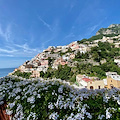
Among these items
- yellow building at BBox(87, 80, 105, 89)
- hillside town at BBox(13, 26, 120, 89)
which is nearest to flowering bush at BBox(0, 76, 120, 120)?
hillside town at BBox(13, 26, 120, 89)

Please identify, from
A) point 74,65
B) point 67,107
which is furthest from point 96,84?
point 74,65

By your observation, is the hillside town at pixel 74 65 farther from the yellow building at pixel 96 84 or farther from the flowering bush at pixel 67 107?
the flowering bush at pixel 67 107

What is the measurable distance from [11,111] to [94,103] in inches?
67.8

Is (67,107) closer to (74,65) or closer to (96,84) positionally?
(96,84)

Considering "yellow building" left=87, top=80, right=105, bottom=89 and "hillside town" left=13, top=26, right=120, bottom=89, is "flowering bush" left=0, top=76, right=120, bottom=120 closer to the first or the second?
"hillside town" left=13, top=26, right=120, bottom=89

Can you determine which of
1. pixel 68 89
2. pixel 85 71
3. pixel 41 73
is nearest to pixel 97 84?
pixel 68 89

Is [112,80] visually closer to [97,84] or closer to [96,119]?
[97,84]

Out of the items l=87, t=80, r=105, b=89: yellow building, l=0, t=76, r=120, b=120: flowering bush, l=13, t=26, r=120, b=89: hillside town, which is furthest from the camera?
l=13, t=26, r=120, b=89: hillside town

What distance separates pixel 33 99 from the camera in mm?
1559

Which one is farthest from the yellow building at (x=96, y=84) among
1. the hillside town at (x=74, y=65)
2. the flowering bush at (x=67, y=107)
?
the flowering bush at (x=67, y=107)

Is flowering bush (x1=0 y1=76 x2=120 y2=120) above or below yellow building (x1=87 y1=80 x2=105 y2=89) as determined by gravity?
above

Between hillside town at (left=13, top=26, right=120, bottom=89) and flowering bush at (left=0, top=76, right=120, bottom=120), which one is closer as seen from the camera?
flowering bush at (left=0, top=76, right=120, bottom=120)

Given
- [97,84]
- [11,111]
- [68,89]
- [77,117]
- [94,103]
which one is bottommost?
[97,84]

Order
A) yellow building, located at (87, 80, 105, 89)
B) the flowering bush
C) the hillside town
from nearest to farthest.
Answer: the flowering bush → yellow building, located at (87, 80, 105, 89) → the hillside town
